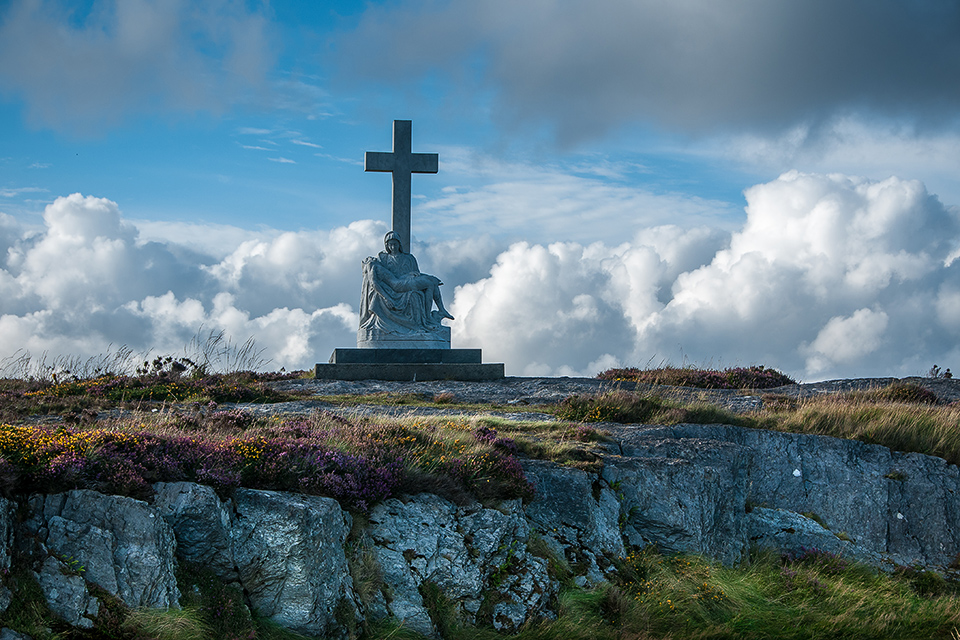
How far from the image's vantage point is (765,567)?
32.0ft

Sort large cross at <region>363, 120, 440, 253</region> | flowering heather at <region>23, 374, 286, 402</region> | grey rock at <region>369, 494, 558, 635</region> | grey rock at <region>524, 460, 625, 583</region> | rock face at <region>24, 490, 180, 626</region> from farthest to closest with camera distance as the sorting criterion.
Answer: large cross at <region>363, 120, 440, 253</region>, flowering heather at <region>23, 374, 286, 402</region>, grey rock at <region>524, 460, 625, 583</region>, grey rock at <region>369, 494, 558, 635</region>, rock face at <region>24, 490, 180, 626</region>

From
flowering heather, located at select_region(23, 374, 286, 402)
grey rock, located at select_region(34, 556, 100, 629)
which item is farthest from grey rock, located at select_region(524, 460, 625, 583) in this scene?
flowering heather, located at select_region(23, 374, 286, 402)

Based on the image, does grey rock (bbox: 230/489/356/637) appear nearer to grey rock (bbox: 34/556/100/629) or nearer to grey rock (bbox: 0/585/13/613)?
grey rock (bbox: 34/556/100/629)

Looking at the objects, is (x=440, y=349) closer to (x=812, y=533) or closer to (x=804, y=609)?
(x=812, y=533)

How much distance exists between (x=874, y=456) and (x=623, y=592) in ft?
22.7

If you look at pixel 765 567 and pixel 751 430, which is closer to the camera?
pixel 765 567

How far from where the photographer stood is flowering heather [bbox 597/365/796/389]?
75.9 feet

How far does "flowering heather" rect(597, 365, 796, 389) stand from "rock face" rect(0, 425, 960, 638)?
10.3m

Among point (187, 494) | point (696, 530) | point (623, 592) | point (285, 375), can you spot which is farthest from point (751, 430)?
point (285, 375)

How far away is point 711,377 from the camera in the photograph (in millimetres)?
23438

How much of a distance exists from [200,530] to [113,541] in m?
0.70

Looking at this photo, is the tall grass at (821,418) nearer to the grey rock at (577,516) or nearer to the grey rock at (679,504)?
the grey rock at (679,504)

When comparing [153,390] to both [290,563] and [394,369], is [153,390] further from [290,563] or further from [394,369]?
[290,563]

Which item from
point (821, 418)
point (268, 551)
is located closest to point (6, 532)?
point (268, 551)
